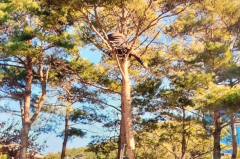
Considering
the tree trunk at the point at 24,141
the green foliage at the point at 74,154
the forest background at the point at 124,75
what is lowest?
the green foliage at the point at 74,154

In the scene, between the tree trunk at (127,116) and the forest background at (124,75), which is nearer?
the tree trunk at (127,116)

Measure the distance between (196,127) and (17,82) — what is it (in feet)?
15.0

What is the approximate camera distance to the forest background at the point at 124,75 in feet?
14.2

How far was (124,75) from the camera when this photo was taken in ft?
13.6

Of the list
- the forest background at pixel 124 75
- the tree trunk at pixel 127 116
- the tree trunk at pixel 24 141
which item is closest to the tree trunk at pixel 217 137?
the forest background at pixel 124 75

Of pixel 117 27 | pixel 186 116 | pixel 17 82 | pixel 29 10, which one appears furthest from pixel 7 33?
pixel 186 116

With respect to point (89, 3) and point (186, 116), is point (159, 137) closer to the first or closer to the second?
point (186, 116)

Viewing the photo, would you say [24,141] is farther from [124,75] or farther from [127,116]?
[124,75]

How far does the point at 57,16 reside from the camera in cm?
422

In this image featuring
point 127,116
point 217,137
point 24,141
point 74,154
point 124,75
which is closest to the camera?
point 127,116

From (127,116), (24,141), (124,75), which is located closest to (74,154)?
(24,141)

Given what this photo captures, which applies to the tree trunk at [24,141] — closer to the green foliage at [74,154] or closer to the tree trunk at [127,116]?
the tree trunk at [127,116]

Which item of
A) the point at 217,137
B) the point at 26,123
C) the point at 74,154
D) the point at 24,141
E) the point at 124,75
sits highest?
the point at 124,75

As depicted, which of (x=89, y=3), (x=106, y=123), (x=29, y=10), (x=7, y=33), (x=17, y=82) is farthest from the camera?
(x=106, y=123)
